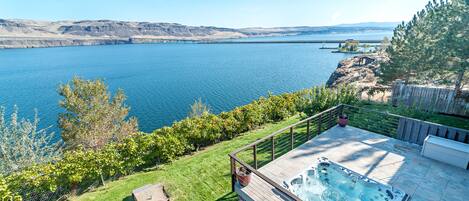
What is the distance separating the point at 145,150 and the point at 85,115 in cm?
779

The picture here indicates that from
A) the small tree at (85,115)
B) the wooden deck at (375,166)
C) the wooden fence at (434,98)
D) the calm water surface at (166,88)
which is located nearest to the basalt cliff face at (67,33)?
the calm water surface at (166,88)

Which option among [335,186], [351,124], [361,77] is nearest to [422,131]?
[351,124]

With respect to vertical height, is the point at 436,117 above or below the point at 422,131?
below

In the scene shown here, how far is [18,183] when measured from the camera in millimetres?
6324

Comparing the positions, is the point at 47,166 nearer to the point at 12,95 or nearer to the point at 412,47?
the point at 412,47

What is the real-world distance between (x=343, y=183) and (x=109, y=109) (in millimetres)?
14060

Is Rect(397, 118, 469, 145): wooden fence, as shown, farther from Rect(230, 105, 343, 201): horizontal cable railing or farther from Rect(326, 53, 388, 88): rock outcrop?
Rect(326, 53, 388, 88): rock outcrop

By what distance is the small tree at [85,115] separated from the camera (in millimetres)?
13502

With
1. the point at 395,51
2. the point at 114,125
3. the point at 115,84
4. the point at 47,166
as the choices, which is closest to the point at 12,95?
the point at 115,84

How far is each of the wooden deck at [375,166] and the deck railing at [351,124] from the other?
16.5 inches

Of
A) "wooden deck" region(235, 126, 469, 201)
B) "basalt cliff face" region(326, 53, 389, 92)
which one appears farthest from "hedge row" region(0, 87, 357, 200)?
"basalt cliff face" region(326, 53, 389, 92)

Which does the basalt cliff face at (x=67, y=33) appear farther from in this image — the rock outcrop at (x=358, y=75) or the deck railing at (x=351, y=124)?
the deck railing at (x=351, y=124)

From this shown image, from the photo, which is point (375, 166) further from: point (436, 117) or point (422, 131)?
point (436, 117)

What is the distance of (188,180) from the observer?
7488 mm
